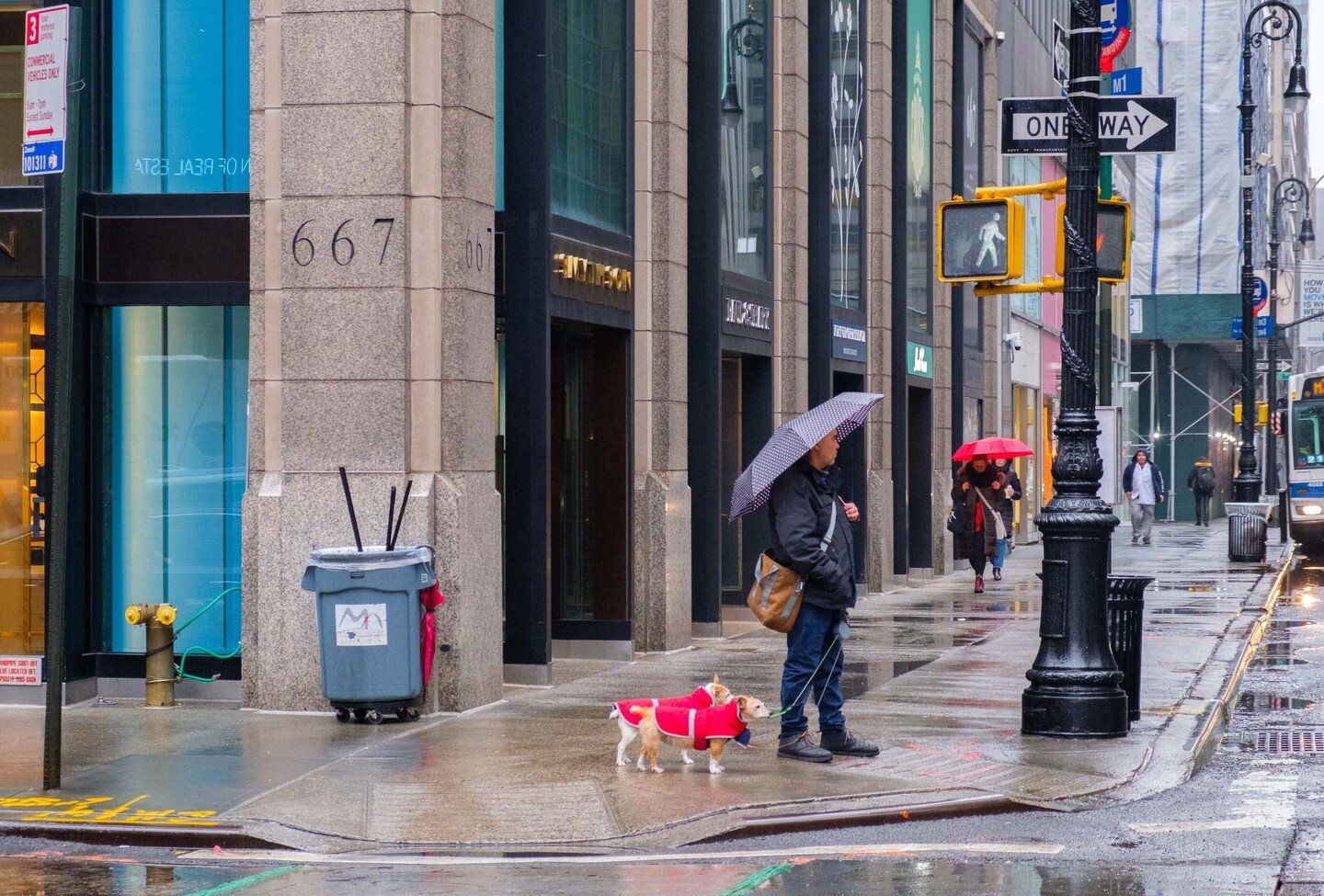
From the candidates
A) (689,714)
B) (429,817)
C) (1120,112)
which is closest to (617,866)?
(429,817)

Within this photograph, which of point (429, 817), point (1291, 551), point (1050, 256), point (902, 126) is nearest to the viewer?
point (429, 817)

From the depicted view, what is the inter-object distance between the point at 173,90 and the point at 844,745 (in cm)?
692

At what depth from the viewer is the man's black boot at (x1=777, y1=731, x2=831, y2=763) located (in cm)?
1026

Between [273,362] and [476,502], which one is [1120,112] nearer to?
[476,502]

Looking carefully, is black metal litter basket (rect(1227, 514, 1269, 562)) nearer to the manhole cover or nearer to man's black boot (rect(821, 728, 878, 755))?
the manhole cover

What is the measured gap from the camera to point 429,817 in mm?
8797

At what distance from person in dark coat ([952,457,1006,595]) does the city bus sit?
13580mm

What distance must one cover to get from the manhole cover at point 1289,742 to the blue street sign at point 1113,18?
23.5 feet

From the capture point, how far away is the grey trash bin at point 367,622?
38.1ft

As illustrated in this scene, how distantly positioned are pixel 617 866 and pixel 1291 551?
31.5 m

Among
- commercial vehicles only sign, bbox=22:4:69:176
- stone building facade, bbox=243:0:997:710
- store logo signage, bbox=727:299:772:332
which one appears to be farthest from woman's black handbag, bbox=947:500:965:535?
commercial vehicles only sign, bbox=22:4:69:176

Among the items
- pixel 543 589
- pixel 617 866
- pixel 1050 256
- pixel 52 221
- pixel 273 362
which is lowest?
pixel 617 866

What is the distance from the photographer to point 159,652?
1284 cm

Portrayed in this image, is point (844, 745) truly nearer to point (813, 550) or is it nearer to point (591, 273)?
point (813, 550)
